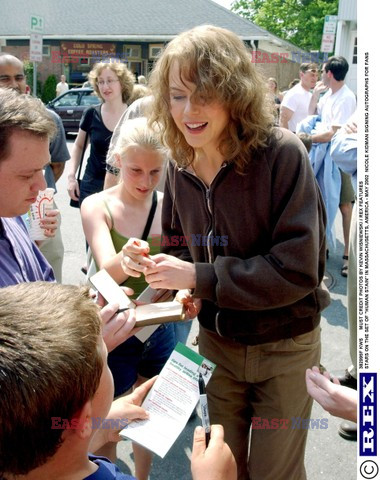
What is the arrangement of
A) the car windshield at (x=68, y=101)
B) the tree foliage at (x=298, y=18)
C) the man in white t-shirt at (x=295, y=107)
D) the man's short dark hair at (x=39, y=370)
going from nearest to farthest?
the man's short dark hair at (x=39, y=370), the man in white t-shirt at (x=295, y=107), the car windshield at (x=68, y=101), the tree foliage at (x=298, y=18)

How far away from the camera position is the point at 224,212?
163 cm

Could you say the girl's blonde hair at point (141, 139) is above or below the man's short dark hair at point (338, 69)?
below

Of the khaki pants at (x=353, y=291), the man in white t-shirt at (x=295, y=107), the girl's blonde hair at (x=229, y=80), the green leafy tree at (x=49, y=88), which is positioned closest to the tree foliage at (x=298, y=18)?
the green leafy tree at (x=49, y=88)

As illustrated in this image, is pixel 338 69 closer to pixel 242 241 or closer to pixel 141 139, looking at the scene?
pixel 141 139

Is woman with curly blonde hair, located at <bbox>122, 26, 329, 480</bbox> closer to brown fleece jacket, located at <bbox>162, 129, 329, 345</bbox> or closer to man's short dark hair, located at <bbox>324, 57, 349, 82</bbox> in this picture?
brown fleece jacket, located at <bbox>162, 129, 329, 345</bbox>

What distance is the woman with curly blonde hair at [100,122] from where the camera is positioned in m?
4.13

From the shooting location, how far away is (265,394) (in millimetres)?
1765

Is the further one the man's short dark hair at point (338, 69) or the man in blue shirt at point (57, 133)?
the man's short dark hair at point (338, 69)

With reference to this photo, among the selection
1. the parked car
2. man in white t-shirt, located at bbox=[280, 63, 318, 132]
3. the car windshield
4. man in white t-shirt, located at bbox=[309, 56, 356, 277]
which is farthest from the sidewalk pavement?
the car windshield

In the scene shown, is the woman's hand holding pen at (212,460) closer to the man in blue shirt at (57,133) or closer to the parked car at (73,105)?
the man in blue shirt at (57,133)

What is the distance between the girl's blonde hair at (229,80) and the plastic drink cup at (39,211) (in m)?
0.91

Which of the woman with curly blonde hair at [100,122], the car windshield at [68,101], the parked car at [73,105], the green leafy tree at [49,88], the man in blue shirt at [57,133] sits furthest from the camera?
the green leafy tree at [49,88]

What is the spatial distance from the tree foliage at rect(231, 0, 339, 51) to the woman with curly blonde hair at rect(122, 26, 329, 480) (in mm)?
36315

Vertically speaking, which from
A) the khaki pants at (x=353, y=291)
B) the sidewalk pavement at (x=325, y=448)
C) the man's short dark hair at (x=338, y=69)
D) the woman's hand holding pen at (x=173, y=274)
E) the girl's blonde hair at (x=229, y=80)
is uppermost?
the man's short dark hair at (x=338, y=69)
